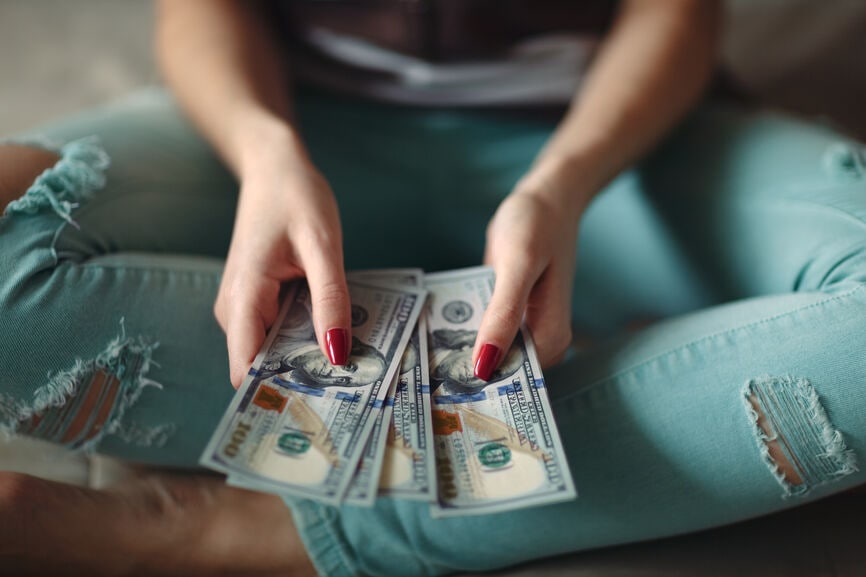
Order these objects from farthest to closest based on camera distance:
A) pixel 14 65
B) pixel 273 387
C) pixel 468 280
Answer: pixel 14 65 → pixel 468 280 → pixel 273 387

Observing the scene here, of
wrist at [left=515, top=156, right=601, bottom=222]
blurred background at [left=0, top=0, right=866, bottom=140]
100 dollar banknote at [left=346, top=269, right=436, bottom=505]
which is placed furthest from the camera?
blurred background at [left=0, top=0, right=866, bottom=140]

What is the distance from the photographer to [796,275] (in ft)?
2.55

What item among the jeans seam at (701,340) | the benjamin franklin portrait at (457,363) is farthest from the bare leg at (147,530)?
the jeans seam at (701,340)

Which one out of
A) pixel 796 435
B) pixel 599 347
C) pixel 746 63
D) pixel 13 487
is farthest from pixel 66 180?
pixel 746 63

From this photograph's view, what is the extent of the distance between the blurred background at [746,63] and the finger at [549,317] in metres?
0.83

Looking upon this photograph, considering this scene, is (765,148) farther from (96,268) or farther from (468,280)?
(96,268)

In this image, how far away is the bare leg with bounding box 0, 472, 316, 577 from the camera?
26.3 inches

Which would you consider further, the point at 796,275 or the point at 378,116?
the point at 378,116

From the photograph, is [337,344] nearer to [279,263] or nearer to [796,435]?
[279,263]

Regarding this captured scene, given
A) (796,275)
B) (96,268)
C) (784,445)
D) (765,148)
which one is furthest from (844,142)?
(96,268)

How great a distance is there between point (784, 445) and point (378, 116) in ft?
2.36

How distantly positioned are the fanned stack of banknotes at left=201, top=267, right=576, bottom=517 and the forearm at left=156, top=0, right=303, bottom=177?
Result: 8.9 inches

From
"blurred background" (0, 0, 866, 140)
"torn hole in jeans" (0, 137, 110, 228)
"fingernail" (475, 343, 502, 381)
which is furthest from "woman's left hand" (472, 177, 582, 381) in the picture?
"blurred background" (0, 0, 866, 140)

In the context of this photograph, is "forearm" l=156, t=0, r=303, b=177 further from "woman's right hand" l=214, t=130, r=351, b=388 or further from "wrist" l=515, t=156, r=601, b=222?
"wrist" l=515, t=156, r=601, b=222
